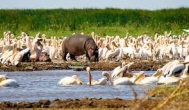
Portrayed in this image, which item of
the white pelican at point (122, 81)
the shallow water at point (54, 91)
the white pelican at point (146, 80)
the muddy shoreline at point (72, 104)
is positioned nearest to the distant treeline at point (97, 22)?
the shallow water at point (54, 91)

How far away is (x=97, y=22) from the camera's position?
172 feet

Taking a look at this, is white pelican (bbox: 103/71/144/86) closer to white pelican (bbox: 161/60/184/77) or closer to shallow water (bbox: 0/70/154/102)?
shallow water (bbox: 0/70/154/102)

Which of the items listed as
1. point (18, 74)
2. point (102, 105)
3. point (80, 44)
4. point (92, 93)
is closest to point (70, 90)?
point (92, 93)

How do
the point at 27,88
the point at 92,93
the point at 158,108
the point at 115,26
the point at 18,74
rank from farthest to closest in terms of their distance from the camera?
the point at 115,26
the point at 18,74
the point at 27,88
the point at 92,93
the point at 158,108

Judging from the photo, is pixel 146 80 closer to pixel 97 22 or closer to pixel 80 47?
pixel 80 47

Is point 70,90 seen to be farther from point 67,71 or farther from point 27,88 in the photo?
point 67,71

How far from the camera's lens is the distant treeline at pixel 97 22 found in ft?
168

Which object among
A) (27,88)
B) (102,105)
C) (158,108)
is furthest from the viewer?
(27,88)

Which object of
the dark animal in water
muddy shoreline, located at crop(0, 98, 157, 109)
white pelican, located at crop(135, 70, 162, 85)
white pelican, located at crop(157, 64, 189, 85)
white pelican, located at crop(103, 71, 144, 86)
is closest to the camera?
muddy shoreline, located at crop(0, 98, 157, 109)

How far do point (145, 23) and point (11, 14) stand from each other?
27.9 feet

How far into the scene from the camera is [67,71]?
81.5 feet

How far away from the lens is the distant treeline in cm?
5134

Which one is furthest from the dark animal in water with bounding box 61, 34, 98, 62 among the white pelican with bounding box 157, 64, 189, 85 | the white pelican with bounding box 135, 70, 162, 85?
the white pelican with bounding box 157, 64, 189, 85

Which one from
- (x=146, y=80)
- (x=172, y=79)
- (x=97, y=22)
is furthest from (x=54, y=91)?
(x=97, y=22)
